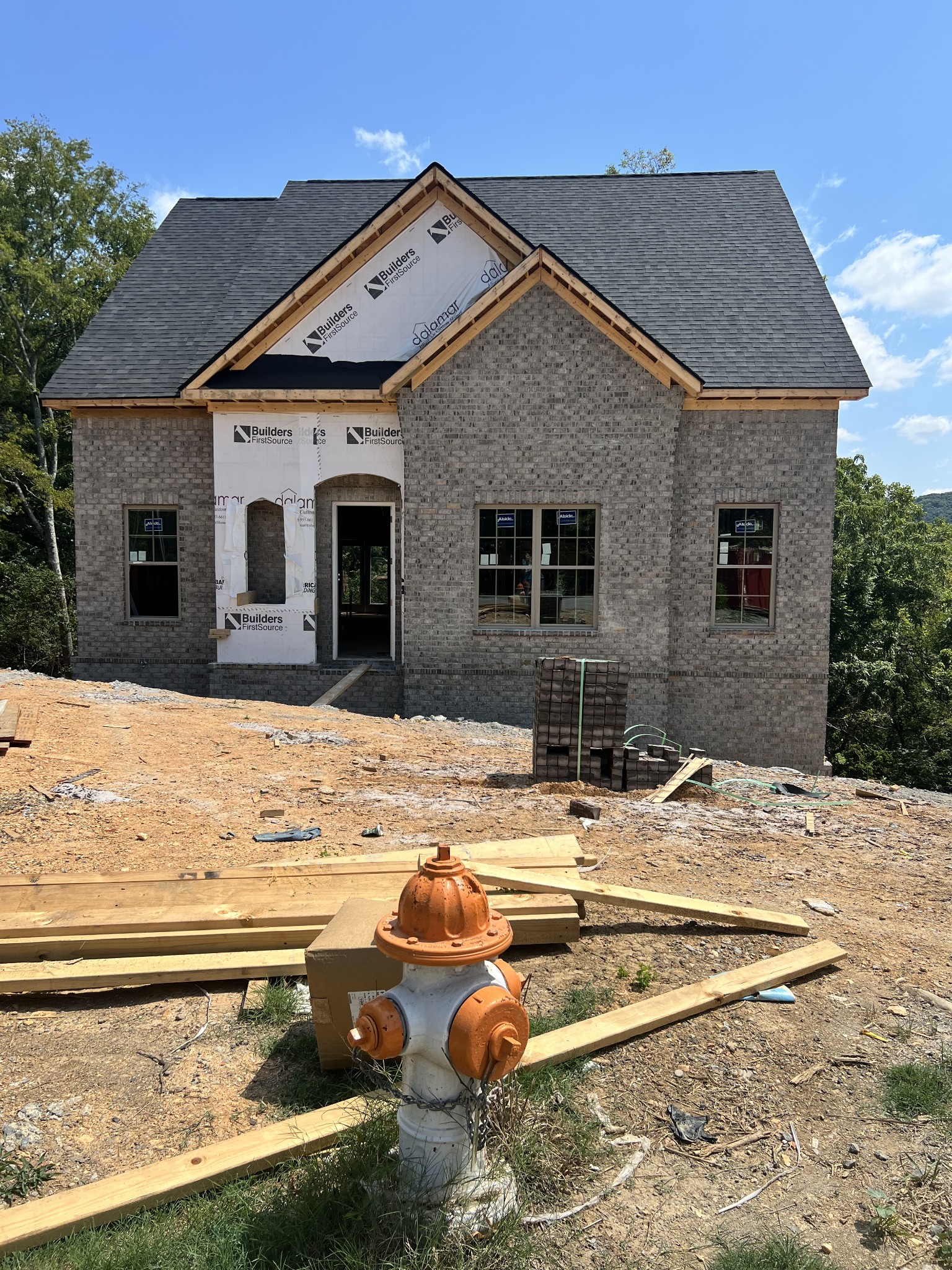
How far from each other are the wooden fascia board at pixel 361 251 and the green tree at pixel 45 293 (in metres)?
A: 13.4

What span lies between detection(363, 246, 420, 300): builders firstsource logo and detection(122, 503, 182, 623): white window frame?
Answer: 207 inches

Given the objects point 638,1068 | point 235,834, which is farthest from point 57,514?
point 638,1068

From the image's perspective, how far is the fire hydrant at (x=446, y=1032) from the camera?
2.88m

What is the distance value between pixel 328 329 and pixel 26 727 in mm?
8556

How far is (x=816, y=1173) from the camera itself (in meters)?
3.41

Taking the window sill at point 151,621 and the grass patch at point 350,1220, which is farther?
the window sill at point 151,621

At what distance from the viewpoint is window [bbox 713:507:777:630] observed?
14.7 meters

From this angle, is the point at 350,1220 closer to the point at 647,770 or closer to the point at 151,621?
the point at 647,770

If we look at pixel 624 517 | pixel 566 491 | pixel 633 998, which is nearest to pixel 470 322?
pixel 566 491

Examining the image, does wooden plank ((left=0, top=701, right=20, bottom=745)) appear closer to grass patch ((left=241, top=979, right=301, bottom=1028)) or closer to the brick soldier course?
the brick soldier course

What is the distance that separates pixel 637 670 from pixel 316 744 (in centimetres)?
597

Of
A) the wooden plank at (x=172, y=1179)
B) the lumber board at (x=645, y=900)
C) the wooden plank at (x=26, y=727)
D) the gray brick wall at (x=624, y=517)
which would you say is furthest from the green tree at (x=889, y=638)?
the wooden plank at (x=172, y=1179)

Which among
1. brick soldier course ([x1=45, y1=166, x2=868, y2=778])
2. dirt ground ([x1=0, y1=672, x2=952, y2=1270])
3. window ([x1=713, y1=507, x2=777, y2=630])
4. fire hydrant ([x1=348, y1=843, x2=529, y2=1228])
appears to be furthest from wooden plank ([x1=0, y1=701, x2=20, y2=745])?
window ([x1=713, y1=507, x2=777, y2=630])

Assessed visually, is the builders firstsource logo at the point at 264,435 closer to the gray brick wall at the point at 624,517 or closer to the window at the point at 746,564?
the gray brick wall at the point at 624,517
